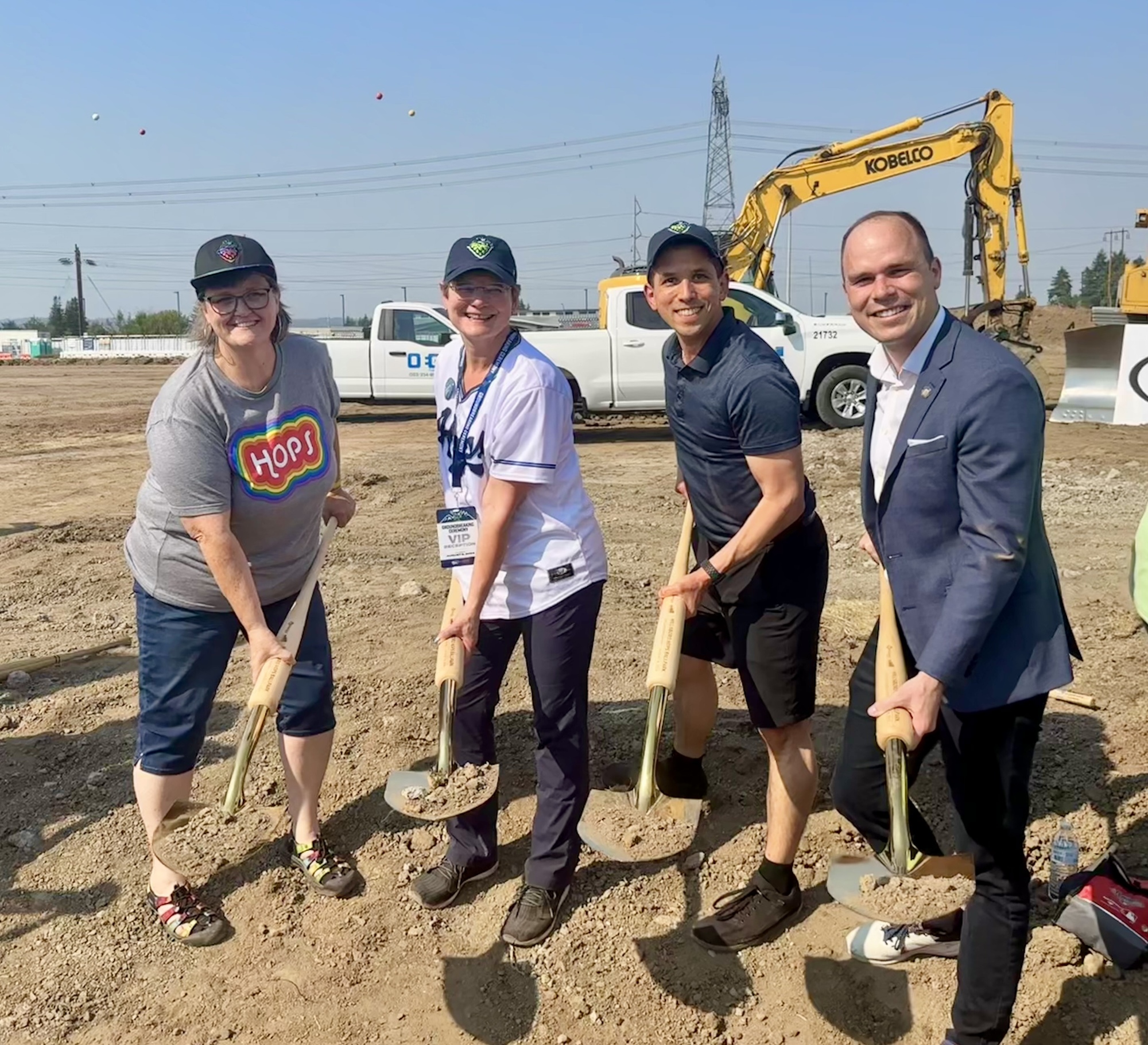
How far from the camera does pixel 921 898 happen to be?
2.12 m

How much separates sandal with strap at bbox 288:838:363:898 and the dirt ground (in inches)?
1.8

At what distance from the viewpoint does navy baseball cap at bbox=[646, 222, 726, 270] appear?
8.58 ft

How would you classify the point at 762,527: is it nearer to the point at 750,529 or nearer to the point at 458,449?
the point at 750,529

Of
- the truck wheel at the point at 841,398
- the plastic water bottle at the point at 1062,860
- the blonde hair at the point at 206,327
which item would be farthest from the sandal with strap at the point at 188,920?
the truck wheel at the point at 841,398

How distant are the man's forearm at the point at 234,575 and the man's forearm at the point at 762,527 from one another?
1.29 m

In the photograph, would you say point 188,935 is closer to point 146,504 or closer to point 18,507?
point 146,504

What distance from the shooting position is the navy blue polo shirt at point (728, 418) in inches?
100

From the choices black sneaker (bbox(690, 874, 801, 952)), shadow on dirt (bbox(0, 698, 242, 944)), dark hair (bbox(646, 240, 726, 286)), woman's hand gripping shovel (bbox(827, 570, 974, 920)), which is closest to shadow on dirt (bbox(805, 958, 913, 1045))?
black sneaker (bbox(690, 874, 801, 952))

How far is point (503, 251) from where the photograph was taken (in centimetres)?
269

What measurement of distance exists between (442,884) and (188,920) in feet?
2.50

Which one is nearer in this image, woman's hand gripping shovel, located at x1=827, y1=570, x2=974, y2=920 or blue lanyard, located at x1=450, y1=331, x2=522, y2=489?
woman's hand gripping shovel, located at x1=827, y1=570, x2=974, y2=920

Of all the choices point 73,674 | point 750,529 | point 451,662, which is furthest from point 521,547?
point 73,674

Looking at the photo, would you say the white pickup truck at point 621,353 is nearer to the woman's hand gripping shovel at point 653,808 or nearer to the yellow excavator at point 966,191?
the yellow excavator at point 966,191

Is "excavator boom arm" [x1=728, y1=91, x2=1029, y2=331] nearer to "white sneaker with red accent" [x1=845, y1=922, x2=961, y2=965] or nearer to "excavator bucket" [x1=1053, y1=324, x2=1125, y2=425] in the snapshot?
"excavator bucket" [x1=1053, y1=324, x2=1125, y2=425]
